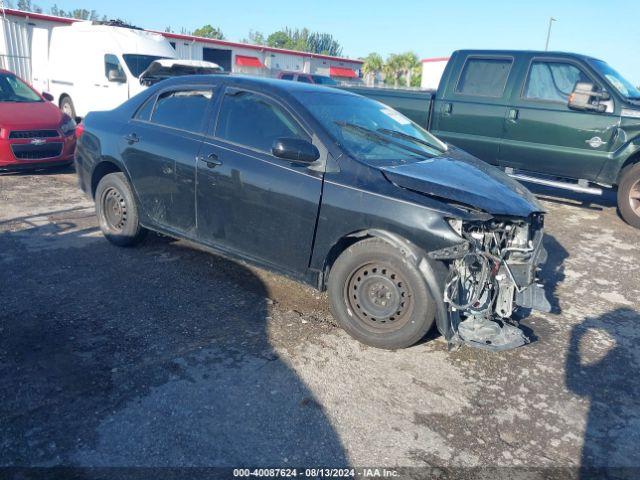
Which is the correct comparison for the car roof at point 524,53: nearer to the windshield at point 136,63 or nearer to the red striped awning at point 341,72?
the windshield at point 136,63

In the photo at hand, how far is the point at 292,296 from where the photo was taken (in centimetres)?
455

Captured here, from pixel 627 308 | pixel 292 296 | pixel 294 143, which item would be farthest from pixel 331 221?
pixel 627 308

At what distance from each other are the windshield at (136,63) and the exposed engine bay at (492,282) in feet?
33.7

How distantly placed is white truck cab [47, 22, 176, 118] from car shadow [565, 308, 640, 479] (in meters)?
10.2

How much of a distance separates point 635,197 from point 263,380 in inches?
248

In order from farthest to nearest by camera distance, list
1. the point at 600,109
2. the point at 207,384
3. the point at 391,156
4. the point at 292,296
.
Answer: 1. the point at 600,109
2. the point at 292,296
3. the point at 391,156
4. the point at 207,384

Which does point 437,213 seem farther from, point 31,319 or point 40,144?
point 40,144

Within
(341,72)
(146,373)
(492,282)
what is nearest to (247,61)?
(341,72)

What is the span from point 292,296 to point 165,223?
141 centimetres

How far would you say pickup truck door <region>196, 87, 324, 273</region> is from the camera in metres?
3.93

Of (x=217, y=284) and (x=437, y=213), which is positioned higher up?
(x=437, y=213)

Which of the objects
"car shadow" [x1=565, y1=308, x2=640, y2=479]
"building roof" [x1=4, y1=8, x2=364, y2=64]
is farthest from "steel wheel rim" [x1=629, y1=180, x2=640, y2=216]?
"building roof" [x1=4, y1=8, x2=364, y2=64]

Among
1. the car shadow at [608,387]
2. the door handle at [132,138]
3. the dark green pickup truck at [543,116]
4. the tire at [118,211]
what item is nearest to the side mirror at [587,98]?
the dark green pickup truck at [543,116]

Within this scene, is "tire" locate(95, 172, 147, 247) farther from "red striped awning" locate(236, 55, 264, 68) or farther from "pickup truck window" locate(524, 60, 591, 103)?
"red striped awning" locate(236, 55, 264, 68)
